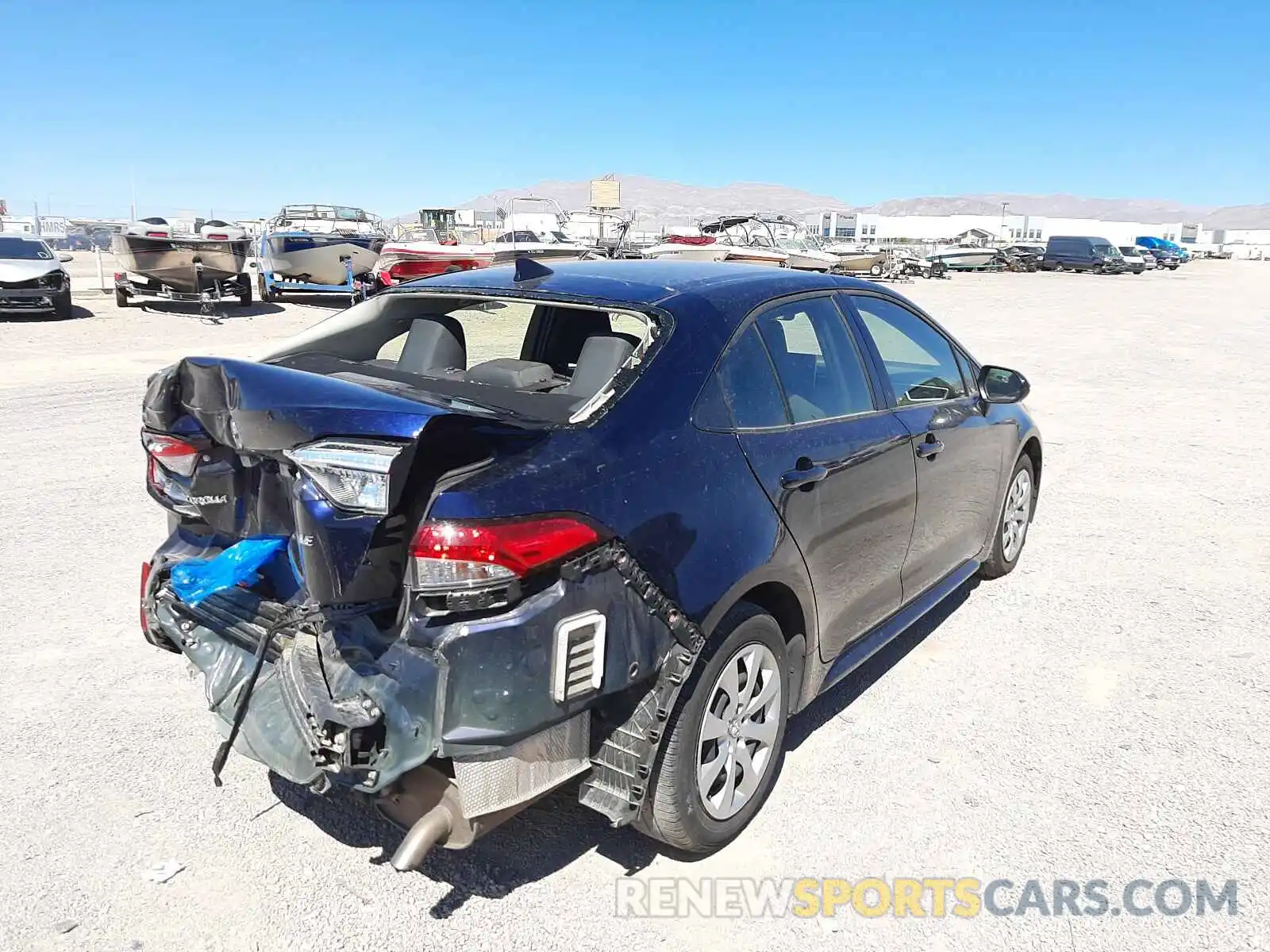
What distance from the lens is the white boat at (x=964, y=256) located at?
Result: 141 ft

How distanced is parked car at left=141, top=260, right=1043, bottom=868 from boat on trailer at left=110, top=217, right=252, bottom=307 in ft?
57.5

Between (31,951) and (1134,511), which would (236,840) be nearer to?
(31,951)

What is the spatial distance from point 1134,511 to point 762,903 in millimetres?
4983

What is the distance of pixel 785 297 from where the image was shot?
3494 millimetres

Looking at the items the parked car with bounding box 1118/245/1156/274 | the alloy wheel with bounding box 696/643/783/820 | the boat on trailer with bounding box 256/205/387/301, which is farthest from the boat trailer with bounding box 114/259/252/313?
the parked car with bounding box 1118/245/1156/274

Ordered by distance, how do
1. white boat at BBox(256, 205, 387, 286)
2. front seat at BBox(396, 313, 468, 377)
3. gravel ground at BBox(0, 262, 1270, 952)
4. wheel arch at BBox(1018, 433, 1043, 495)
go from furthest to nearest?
white boat at BBox(256, 205, 387, 286) → wheel arch at BBox(1018, 433, 1043, 495) → front seat at BBox(396, 313, 468, 377) → gravel ground at BBox(0, 262, 1270, 952)

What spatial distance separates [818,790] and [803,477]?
1.11 m

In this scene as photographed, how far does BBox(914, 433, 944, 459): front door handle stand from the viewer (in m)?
3.85

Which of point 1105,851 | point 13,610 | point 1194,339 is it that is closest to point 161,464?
point 13,610

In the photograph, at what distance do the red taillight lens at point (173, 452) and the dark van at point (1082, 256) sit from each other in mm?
53911

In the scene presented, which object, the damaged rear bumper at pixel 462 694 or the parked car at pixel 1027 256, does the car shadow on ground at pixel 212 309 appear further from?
the parked car at pixel 1027 256

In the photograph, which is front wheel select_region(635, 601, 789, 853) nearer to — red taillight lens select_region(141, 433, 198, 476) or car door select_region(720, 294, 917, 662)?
car door select_region(720, 294, 917, 662)

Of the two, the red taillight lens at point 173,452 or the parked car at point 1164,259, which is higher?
the red taillight lens at point 173,452

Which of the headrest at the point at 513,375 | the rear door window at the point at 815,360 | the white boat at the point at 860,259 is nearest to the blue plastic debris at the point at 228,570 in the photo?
the headrest at the point at 513,375
